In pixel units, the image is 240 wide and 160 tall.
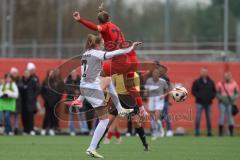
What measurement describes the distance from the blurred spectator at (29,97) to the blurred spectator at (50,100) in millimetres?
350

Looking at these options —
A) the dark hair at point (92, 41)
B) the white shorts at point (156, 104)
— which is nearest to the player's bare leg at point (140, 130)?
the dark hair at point (92, 41)

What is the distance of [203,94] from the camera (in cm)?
2706

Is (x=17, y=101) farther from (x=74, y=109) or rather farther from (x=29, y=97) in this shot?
(x=74, y=109)

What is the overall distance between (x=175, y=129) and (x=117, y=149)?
1089 centimetres

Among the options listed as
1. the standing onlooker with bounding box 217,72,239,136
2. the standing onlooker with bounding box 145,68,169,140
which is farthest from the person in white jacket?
the standing onlooker with bounding box 217,72,239,136

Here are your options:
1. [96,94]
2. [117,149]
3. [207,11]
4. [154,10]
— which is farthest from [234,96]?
[154,10]

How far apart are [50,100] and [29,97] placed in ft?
2.43

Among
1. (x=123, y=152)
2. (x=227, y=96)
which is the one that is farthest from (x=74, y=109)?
(x=123, y=152)

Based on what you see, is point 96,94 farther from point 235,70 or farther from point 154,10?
point 154,10

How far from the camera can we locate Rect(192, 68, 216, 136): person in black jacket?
88.7 feet

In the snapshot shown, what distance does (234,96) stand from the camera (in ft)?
90.1

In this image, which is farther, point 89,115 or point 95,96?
point 89,115

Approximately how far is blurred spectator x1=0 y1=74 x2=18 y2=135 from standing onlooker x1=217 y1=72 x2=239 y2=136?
7201mm

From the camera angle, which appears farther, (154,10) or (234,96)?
(154,10)
